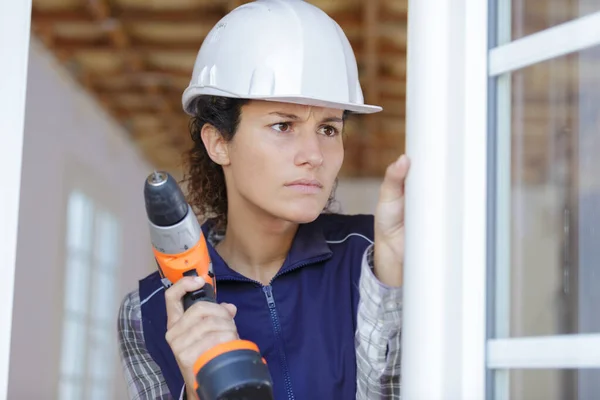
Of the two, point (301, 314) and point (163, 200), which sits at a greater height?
point (163, 200)

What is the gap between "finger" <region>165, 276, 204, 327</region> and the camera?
1459mm

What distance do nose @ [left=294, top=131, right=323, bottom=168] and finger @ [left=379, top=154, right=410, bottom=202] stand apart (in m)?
0.36

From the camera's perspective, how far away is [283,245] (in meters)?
1.92

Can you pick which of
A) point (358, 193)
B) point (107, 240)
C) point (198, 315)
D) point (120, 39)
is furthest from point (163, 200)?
point (358, 193)

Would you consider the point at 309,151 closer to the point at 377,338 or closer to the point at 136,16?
the point at 377,338

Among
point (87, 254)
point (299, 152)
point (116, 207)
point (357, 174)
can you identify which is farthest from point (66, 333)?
point (299, 152)

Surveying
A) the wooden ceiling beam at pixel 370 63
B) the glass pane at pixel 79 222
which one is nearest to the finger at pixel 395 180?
the wooden ceiling beam at pixel 370 63

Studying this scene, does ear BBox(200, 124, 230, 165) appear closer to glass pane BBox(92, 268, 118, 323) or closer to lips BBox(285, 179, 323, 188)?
lips BBox(285, 179, 323, 188)

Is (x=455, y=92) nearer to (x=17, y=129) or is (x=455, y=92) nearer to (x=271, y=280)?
(x=17, y=129)

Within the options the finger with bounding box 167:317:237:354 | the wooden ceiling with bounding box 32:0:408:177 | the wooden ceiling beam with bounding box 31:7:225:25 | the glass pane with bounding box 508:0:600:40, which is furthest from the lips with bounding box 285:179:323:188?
the wooden ceiling beam with bounding box 31:7:225:25

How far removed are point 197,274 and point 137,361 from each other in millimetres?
500

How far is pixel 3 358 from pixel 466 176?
0.68 m

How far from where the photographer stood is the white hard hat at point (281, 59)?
1605 mm

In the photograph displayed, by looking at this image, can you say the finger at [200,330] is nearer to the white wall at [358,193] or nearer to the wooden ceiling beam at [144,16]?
the wooden ceiling beam at [144,16]
